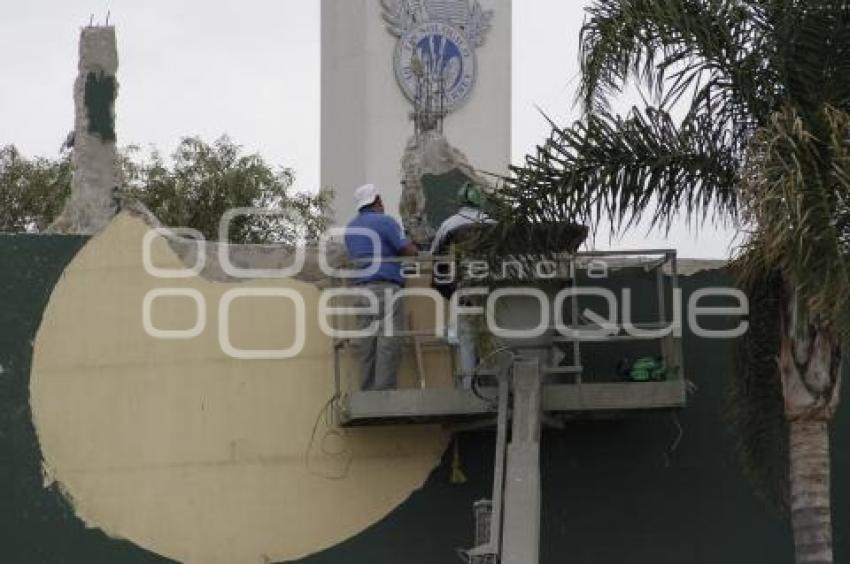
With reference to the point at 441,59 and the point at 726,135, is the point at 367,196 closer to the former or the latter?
the point at 726,135

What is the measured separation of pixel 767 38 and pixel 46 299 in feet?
19.9

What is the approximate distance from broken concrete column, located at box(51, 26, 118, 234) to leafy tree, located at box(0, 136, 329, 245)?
39.6ft

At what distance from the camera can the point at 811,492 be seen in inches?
559

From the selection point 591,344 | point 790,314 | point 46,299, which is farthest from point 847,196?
point 46,299

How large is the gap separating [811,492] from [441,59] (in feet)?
131

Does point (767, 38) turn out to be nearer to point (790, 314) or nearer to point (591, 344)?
point (790, 314)

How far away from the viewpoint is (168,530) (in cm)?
1644

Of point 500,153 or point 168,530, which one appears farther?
point 500,153

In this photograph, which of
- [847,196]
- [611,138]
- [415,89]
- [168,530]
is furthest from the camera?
[415,89]

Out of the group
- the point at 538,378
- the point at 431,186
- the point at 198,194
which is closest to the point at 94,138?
the point at 431,186

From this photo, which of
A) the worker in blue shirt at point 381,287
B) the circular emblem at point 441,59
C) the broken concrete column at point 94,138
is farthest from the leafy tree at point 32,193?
the circular emblem at point 441,59

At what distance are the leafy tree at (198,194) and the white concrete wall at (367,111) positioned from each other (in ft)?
64.3

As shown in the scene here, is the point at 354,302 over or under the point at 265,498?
over

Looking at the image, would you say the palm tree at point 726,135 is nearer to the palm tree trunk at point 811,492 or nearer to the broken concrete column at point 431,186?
the palm tree trunk at point 811,492
